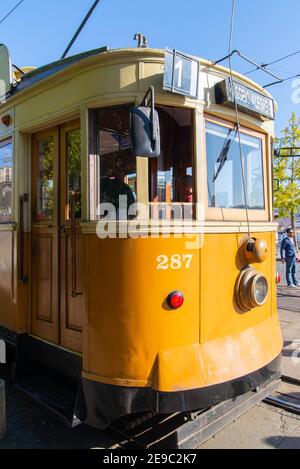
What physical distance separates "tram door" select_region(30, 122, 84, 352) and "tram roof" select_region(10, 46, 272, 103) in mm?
473

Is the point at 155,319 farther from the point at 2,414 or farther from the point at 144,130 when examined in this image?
the point at 2,414

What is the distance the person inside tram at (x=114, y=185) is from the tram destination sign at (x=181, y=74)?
0.68m

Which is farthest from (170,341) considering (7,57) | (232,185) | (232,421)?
(7,57)

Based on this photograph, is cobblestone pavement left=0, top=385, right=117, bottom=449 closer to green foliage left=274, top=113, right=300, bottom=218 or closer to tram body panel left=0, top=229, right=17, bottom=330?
tram body panel left=0, top=229, right=17, bottom=330

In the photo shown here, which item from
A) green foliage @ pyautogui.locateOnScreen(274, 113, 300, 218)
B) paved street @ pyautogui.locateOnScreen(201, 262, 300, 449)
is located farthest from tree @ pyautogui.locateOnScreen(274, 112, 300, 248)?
paved street @ pyautogui.locateOnScreen(201, 262, 300, 449)

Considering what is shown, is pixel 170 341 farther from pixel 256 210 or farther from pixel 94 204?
pixel 256 210

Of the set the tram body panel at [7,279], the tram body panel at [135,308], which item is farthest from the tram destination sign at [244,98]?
the tram body panel at [7,279]

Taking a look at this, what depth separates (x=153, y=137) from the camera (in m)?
2.57

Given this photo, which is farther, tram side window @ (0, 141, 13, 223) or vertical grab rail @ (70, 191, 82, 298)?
tram side window @ (0, 141, 13, 223)

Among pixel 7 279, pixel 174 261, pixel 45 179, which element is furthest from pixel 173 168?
pixel 7 279

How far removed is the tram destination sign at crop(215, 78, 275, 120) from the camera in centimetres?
299

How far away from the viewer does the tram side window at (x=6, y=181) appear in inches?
155
